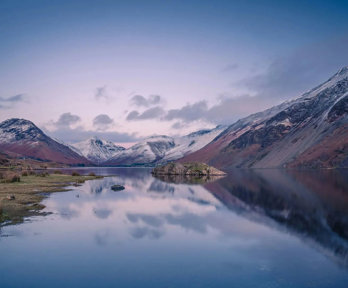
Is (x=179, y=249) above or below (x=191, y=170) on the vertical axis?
below

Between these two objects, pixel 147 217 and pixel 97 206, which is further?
pixel 97 206

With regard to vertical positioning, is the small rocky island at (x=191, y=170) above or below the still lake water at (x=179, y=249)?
Result: above

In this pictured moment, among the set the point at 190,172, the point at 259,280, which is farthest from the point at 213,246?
the point at 190,172

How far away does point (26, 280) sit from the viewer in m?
14.1

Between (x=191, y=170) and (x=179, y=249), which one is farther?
(x=191, y=170)

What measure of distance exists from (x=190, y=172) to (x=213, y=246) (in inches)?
4021

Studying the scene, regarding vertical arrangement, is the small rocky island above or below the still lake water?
above

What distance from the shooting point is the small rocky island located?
118125mm

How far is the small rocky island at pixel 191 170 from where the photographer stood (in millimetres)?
118125

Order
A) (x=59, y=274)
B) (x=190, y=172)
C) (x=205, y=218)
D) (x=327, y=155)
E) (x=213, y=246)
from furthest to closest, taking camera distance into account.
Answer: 1. (x=327, y=155)
2. (x=190, y=172)
3. (x=205, y=218)
4. (x=213, y=246)
5. (x=59, y=274)

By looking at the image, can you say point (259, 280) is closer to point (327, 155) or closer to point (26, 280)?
point (26, 280)

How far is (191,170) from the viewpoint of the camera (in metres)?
122

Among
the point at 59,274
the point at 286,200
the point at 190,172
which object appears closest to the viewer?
the point at 59,274

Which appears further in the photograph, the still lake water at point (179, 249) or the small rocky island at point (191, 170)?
the small rocky island at point (191, 170)
